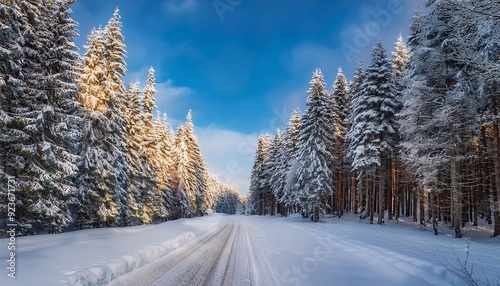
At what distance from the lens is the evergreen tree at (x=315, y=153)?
30.5 metres

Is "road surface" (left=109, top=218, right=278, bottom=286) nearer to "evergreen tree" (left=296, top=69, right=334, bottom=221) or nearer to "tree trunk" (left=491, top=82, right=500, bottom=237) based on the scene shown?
"tree trunk" (left=491, top=82, right=500, bottom=237)

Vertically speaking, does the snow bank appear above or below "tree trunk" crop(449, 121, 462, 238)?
below

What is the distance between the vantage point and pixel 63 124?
14.9 meters

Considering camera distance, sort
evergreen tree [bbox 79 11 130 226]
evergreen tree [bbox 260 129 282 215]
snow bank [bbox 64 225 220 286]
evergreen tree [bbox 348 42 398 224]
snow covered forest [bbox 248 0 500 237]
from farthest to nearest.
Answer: evergreen tree [bbox 260 129 282 215] < evergreen tree [bbox 348 42 398 224] < evergreen tree [bbox 79 11 130 226] < snow covered forest [bbox 248 0 500 237] < snow bank [bbox 64 225 220 286]

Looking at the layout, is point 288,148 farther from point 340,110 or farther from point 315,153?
point 315,153

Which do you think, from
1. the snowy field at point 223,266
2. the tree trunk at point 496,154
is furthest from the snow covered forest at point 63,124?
the tree trunk at point 496,154

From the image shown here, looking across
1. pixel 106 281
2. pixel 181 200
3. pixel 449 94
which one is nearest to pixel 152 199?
pixel 181 200

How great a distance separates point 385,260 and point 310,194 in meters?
21.9

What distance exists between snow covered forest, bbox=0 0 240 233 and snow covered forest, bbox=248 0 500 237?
1661 cm

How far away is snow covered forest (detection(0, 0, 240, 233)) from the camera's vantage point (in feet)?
42.1

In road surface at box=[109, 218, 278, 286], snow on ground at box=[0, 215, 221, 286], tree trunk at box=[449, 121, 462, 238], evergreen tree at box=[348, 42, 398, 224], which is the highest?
evergreen tree at box=[348, 42, 398, 224]

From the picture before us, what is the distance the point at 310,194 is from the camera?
30.8m

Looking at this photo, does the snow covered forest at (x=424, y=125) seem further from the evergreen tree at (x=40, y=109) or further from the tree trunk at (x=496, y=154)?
the evergreen tree at (x=40, y=109)

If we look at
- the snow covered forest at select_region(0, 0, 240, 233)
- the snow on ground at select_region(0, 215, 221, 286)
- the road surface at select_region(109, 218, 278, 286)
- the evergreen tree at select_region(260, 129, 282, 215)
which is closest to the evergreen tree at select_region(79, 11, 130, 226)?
the snow covered forest at select_region(0, 0, 240, 233)
